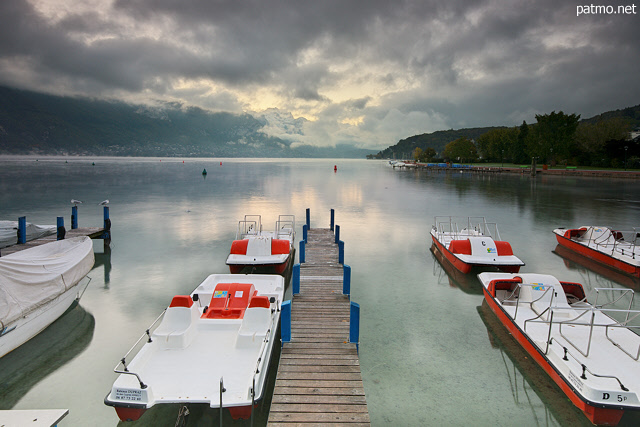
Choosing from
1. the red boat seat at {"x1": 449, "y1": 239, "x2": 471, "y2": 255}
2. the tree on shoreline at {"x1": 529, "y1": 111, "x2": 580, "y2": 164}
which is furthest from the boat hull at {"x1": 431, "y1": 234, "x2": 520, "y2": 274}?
the tree on shoreline at {"x1": 529, "y1": 111, "x2": 580, "y2": 164}

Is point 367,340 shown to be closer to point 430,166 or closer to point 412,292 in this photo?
point 412,292

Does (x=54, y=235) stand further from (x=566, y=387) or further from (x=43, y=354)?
(x=566, y=387)

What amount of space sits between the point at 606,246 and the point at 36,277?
99.6ft

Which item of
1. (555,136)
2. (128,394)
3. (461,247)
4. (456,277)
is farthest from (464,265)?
(555,136)

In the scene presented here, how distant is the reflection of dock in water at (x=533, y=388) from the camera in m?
9.15

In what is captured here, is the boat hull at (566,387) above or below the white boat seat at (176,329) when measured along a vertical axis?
below

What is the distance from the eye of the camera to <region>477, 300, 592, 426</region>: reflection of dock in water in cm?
915

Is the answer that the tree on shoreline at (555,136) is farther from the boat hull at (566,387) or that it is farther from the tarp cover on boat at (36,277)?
the tarp cover on boat at (36,277)

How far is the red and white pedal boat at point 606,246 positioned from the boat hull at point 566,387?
42.7 feet

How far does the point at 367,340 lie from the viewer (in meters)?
13.1

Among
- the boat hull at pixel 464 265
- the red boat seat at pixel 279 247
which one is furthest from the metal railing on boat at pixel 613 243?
the red boat seat at pixel 279 247

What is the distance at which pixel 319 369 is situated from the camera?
30.5 feet

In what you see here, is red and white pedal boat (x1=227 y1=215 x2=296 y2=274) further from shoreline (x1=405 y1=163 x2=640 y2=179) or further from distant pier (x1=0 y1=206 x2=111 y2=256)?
shoreline (x1=405 y1=163 x2=640 y2=179)

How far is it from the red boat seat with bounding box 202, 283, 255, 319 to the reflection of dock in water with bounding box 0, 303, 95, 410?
5013mm
